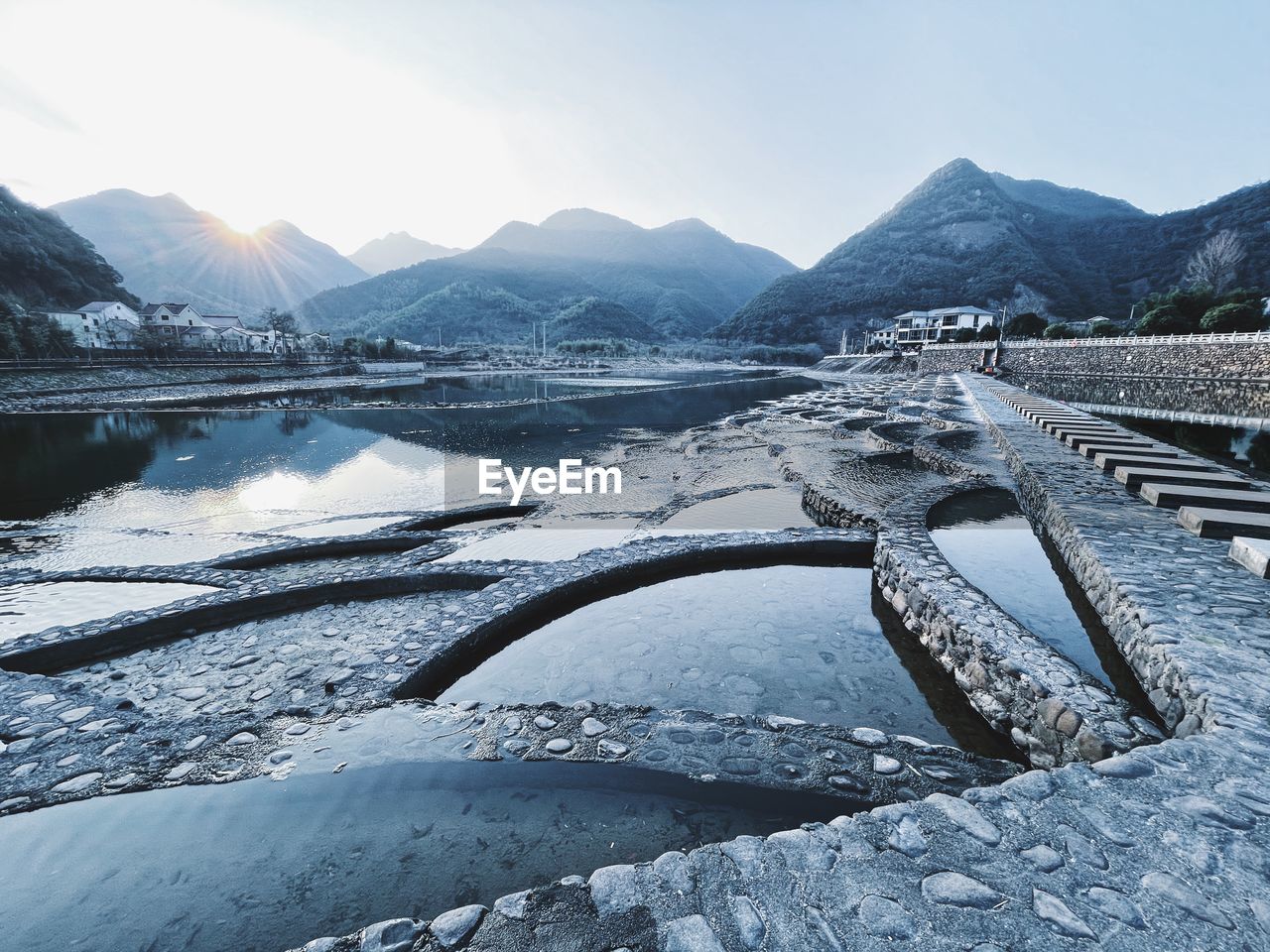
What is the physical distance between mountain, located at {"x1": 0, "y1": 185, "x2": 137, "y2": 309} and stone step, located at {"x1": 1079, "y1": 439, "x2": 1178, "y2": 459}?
108662 millimetres

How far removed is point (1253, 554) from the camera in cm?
636

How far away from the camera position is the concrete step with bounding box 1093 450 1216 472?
1173cm

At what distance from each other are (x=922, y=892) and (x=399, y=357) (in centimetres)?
9902

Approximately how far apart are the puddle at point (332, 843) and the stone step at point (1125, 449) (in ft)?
48.6

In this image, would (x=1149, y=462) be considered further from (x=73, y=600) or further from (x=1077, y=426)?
(x=73, y=600)

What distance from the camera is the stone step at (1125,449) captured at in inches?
527

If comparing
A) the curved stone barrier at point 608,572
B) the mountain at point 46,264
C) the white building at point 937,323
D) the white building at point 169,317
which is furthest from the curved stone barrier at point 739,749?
the mountain at point 46,264

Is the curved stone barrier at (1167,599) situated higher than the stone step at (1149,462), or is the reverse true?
the stone step at (1149,462)

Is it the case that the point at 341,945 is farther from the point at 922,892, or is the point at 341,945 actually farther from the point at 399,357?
the point at 399,357

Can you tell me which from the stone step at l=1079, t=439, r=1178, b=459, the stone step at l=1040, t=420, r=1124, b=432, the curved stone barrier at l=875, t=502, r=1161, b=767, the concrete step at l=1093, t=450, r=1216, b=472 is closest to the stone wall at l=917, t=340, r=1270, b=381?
the stone step at l=1040, t=420, r=1124, b=432

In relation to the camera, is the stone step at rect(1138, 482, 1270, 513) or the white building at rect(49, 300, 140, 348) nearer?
the stone step at rect(1138, 482, 1270, 513)

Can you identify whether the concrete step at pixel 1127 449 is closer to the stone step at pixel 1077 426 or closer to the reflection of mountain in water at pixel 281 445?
the stone step at pixel 1077 426

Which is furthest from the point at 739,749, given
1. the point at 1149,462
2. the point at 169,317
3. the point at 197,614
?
the point at 169,317

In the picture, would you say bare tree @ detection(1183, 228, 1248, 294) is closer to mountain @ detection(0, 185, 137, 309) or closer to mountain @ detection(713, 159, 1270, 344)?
mountain @ detection(713, 159, 1270, 344)
